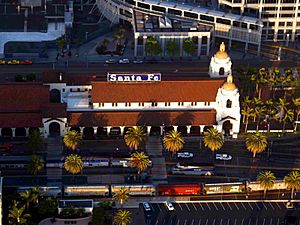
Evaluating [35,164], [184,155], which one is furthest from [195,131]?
[35,164]

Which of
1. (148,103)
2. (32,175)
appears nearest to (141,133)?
(148,103)

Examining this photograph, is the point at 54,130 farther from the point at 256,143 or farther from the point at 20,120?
the point at 256,143

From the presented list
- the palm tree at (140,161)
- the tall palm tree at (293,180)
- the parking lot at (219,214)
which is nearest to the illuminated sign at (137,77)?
the palm tree at (140,161)

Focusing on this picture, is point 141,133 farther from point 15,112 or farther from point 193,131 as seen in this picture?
point 15,112

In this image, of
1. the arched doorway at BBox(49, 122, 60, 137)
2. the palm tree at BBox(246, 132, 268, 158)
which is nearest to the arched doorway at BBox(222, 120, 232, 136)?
the palm tree at BBox(246, 132, 268, 158)

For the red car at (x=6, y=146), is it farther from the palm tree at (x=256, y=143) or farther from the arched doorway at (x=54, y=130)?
the palm tree at (x=256, y=143)

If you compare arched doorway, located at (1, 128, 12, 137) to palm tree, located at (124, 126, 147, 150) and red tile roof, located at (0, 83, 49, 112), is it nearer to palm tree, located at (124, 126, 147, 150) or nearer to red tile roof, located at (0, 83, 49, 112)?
red tile roof, located at (0, 83, 49, 112)
